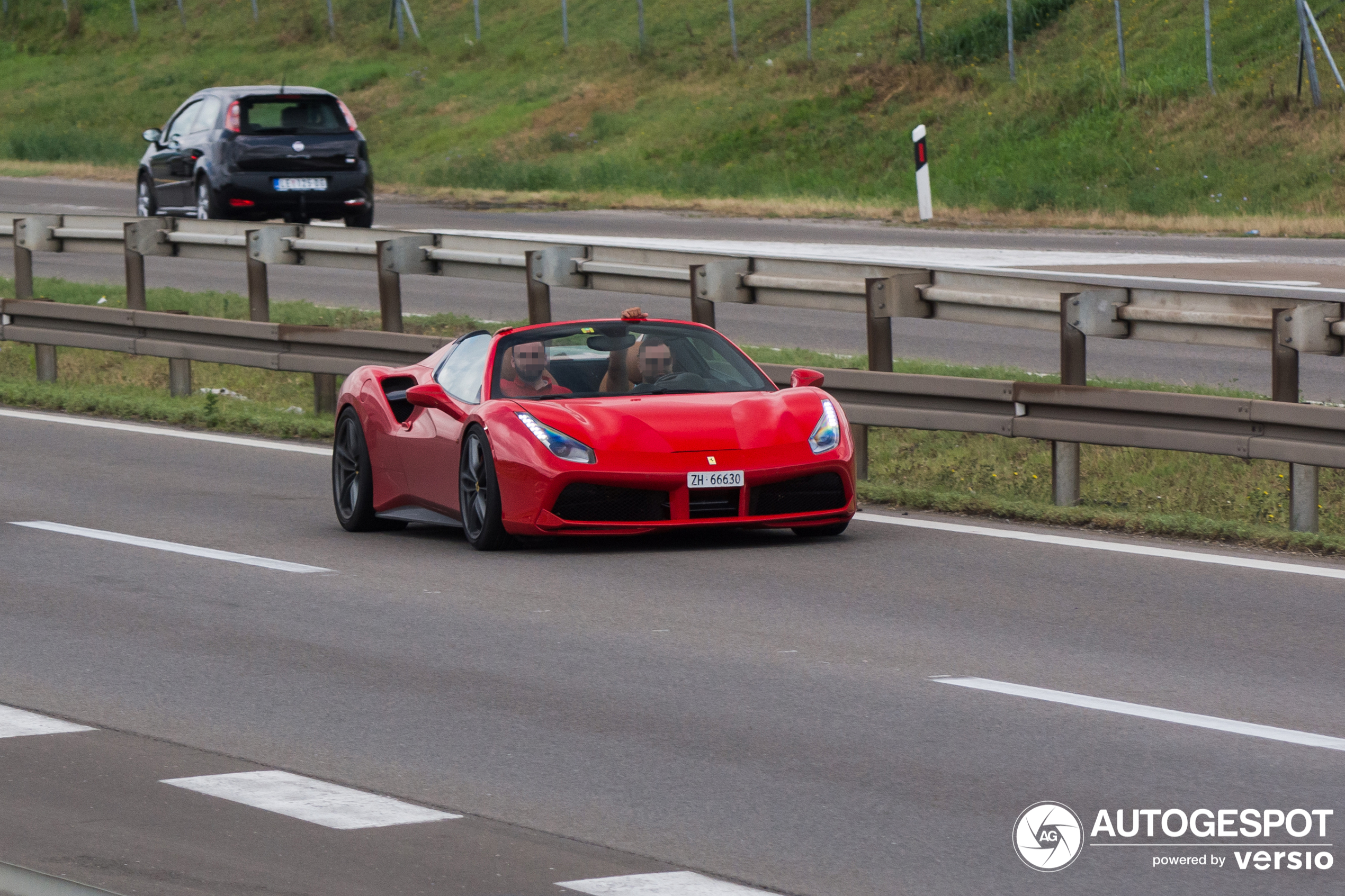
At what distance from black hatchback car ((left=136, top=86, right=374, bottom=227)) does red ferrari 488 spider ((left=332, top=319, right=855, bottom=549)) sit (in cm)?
1532

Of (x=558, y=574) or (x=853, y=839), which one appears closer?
(x=853, y=839)

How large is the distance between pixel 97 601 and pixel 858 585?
3175 mm

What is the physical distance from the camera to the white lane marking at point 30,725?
22.5 feet

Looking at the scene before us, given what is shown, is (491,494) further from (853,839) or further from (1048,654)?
(853,839)

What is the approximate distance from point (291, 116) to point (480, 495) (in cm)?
1720

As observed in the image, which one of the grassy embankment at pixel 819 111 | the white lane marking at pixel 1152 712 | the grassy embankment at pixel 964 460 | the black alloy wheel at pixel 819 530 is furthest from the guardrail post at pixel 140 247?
Answer: the grassy embankment at pixel 819 111

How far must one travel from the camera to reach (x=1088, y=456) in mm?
13555

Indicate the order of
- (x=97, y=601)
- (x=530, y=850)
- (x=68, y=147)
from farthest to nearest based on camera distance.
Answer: (x=68, y=147) < (x=97, y=601) < (x=530, y=850)

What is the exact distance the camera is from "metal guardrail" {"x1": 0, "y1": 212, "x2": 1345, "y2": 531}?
432 inches

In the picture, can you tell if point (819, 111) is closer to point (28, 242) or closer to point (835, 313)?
point (835, 313)

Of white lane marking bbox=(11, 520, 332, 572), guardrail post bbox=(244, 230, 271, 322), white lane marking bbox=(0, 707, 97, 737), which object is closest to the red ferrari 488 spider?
white lane marking bbox=(11, 520, 332, 572)

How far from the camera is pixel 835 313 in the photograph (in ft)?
70.4

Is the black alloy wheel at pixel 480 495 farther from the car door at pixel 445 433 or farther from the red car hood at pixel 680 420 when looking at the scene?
the red car hood at pixel 680 420

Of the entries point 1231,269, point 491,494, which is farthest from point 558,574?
point 1231,269
